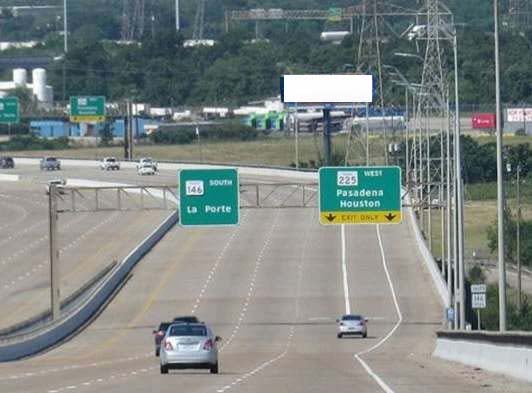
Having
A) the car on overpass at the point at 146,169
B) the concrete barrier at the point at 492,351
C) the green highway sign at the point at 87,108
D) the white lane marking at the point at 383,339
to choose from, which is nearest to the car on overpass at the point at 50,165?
the green highway sign at the point at 87,108

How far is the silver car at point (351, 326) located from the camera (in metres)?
66.6

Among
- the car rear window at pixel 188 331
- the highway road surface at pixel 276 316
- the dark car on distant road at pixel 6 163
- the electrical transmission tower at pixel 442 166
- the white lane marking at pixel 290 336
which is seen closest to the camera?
the highway road surface at pixel 276 316

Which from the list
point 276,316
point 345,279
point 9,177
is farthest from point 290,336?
point 9,177

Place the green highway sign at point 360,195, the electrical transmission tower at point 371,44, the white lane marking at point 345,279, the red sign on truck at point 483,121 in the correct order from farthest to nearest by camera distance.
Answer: the red sign on truck at point 483,121 < the electrical transmission tower at point 371,44 < the white lane marking at point 345,279 < the green highway sign at point 360,195

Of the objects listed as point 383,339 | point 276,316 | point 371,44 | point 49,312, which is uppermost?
point 371,44

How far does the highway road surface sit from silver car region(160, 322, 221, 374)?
1.27ft

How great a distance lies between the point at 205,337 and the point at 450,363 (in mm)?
7580

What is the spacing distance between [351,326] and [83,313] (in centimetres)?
1232

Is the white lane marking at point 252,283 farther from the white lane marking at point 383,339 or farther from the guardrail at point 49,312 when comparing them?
the guardrail at point 49,312

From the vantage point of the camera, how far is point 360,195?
6875cm

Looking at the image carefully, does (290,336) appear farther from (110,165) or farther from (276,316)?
(110,165)

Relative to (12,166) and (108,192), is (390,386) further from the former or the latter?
(12,166)

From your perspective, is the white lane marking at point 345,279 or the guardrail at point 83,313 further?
Result: the white lane marking at point 345,279

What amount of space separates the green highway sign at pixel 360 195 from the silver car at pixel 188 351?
84.0 ft
